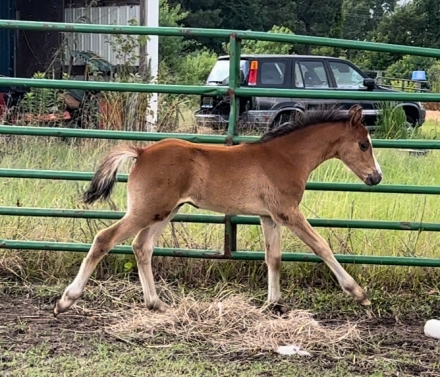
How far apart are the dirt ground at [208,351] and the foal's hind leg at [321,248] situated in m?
0.24

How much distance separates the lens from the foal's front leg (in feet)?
15.8

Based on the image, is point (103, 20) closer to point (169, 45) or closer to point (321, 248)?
point (169, 45)

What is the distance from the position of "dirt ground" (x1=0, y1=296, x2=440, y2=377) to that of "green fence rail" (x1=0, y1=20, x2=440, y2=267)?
25.1 inches

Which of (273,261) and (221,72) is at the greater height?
(221,72)

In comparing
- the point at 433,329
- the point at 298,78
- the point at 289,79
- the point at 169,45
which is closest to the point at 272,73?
the point at 289,79

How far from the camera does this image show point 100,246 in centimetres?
450

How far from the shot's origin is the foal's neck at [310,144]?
4715mm

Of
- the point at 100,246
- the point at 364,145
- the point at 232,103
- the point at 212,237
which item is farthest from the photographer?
the point at 212,237

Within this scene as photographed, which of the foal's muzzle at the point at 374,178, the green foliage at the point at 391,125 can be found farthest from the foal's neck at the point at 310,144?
the green foliage at the point at 391,125

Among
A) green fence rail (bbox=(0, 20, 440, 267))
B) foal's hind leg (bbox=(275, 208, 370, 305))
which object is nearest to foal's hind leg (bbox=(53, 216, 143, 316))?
green fence rail (bbox=(0, 20, 440, 267))

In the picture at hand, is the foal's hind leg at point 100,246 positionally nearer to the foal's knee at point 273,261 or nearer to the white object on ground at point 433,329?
the foal's knee at point 273,261

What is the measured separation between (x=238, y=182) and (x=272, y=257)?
1.99ft

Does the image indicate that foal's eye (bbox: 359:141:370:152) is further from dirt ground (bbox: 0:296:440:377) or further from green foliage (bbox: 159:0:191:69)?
green foliage (bbox: 159:0:191:69)

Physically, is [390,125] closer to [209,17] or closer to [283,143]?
[283,143]
